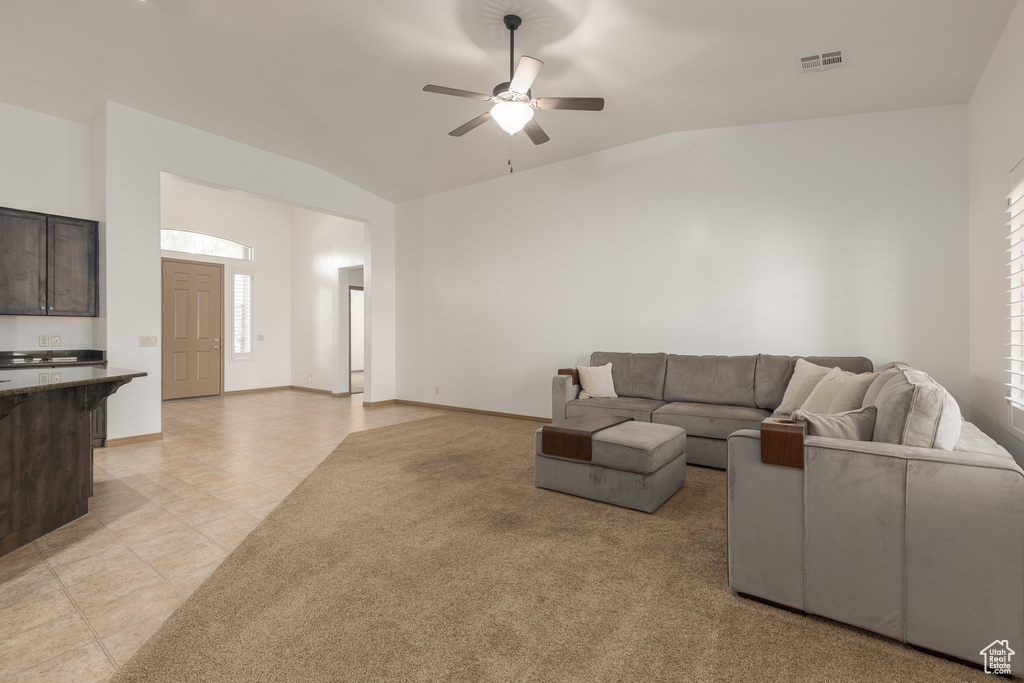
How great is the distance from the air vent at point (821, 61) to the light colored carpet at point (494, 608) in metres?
3.22

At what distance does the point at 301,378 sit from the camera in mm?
9133

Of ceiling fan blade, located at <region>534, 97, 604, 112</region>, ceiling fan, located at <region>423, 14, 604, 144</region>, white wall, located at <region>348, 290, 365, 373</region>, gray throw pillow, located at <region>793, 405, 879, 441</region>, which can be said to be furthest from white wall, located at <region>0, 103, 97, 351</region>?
white wall, located at <region>348, 290, 365, 373</region>

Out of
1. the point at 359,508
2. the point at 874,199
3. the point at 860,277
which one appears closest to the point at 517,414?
the point at 359,508

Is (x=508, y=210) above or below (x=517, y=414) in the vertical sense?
above

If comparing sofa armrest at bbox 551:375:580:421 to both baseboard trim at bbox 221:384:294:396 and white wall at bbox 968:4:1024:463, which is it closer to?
white wall at bbox 968:4:1024:463

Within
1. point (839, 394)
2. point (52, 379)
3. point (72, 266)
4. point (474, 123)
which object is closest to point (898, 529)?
point (839, 394)

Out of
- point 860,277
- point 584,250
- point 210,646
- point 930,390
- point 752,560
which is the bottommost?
point 210,646

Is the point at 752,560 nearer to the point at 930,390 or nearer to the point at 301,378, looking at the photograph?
the point at 930,390

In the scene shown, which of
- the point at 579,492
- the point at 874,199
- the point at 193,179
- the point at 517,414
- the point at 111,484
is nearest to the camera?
the point at 579,492

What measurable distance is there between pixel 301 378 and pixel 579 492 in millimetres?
7462

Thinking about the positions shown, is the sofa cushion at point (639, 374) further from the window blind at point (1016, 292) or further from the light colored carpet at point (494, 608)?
the window blind at point (1016, 292)

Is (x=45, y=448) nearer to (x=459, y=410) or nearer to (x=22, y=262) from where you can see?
(x=22, y=262)

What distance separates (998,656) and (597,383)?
3.44 m

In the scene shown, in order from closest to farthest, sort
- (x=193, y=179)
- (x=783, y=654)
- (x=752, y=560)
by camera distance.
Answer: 1. (x=783, y=654)
2. (x=752, y=560)
3. (x=193, y=179)
